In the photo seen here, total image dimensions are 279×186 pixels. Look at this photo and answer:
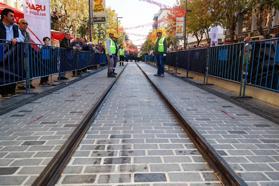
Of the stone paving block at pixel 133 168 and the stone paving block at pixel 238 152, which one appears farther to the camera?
the stone paving block at pixel 238 152

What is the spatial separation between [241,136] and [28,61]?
21.0ft

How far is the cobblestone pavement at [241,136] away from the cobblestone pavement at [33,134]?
2.16 metres

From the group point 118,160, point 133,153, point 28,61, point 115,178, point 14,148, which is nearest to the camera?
point 115,178

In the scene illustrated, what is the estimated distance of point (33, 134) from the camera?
15.5ft

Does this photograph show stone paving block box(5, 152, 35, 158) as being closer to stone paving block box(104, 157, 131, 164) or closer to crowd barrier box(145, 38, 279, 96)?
stone paving block box(104, 157, 131, 164)

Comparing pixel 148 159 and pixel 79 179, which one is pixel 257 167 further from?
pixel 79 179

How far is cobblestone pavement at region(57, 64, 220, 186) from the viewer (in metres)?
3.15

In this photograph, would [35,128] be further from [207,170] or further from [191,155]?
[207,170]

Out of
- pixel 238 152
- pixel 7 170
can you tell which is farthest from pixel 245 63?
pixel 7 170

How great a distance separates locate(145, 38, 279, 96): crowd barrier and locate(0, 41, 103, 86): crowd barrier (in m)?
5.85

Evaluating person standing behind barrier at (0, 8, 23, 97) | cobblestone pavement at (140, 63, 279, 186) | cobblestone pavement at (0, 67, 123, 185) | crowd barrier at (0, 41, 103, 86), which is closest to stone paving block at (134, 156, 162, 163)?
cobblestone pavement at (140, 63, 279, 186)

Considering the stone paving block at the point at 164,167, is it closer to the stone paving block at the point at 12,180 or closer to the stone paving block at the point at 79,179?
the stone paving block at the point at 79,179

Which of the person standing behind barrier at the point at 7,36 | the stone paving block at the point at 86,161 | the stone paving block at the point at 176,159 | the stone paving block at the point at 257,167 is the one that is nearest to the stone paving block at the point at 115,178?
the stone paving block at the point at 86,161

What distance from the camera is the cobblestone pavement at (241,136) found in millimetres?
3369
